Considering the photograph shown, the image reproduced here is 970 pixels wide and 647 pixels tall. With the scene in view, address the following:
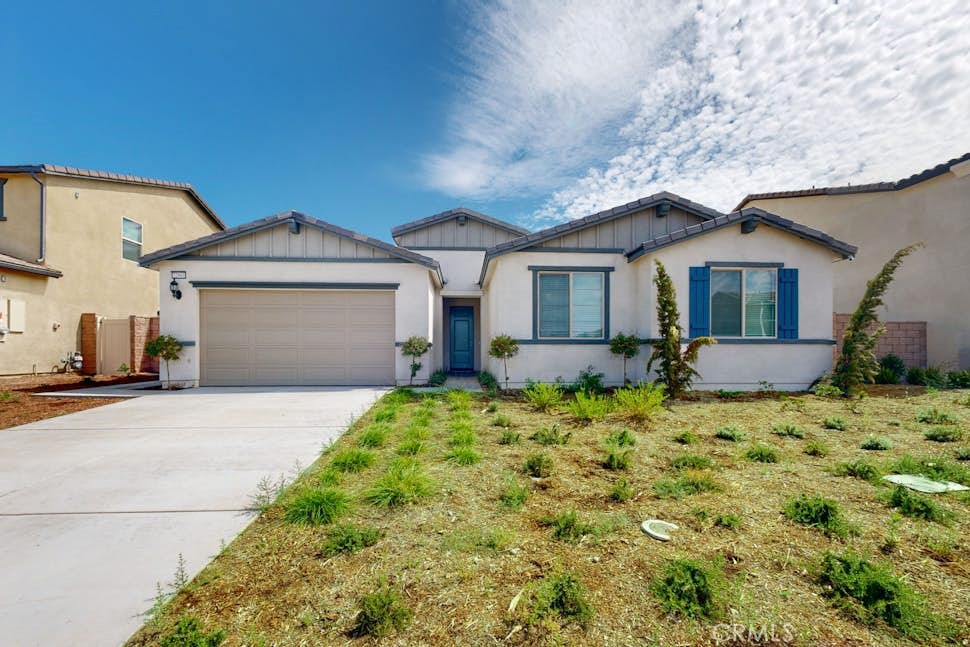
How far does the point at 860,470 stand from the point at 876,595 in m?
2.34

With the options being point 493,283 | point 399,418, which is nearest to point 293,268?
point 493,283

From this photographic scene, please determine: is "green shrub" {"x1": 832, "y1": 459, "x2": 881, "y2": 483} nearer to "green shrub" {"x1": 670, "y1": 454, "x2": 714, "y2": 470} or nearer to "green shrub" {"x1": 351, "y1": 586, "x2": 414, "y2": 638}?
"green shrub" {"x1": 670, "y1": 454, "x2": 714, "y2": 470}

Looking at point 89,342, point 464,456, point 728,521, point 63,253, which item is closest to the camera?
point 728,521

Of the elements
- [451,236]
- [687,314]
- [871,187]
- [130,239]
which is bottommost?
[687,314]

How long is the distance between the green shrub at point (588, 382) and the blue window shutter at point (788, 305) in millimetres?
4054

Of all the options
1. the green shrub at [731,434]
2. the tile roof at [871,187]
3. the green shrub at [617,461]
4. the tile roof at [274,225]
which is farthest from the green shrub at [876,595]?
the tile roof at [871,187]

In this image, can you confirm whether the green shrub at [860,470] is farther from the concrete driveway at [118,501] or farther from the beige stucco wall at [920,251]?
the beige stucco wall at [920,251]

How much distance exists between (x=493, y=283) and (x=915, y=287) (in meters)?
12.4

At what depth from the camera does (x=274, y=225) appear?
957 cm

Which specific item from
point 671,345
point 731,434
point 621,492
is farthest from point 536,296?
point 621,492

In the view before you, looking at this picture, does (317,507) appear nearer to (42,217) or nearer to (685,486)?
(685,486)

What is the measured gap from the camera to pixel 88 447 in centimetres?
468

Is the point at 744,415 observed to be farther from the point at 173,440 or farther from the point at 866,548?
the point at 173,440

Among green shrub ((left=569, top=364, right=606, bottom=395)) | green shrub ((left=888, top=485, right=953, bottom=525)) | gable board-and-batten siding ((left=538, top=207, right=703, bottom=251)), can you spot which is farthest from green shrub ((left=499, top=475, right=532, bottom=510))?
gable board-and-batten siding ((left=538, top=207, right=703, bottom=251))
